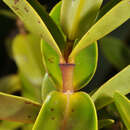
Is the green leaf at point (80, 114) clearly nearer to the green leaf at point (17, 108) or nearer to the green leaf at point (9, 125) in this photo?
the green leaf at point (17, 108)

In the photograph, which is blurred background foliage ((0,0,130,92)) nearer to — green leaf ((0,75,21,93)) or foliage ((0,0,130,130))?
green leaf ((0,75,21,93))

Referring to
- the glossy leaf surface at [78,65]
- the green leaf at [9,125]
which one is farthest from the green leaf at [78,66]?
the green leaf at [9,125]

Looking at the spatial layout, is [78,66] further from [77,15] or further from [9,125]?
[9,125]

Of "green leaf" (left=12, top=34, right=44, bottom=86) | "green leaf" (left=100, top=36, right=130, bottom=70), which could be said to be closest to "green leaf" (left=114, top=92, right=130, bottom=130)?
"green leaf" (left=12, top=34, right=44, bottom=86)

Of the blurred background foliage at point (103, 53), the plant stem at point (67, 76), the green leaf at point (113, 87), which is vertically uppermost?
the plant stem at point (67, 76)

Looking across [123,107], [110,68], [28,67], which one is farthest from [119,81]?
[110,68]

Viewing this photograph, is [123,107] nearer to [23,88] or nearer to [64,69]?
[64,69]
